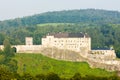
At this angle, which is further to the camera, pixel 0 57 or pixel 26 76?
pixel 0 57

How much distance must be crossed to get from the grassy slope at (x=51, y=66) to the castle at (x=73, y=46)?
82.3 inches

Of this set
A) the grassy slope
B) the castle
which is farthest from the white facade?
the grassy slope

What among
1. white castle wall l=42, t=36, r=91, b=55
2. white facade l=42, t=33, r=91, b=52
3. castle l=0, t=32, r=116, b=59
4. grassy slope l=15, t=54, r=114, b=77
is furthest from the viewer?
white facade l=42, t=33, r=91, b=52

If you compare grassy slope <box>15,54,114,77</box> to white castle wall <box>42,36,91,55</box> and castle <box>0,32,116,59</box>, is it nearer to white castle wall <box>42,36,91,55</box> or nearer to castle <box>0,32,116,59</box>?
castle <box>0,32,116,59</box>

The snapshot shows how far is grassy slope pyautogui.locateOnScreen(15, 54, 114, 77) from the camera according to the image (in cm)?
9606

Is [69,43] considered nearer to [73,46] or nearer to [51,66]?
[73,46]

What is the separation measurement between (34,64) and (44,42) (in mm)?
7406

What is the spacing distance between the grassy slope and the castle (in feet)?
6.86

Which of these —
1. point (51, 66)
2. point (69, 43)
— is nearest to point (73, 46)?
point (69, 43)

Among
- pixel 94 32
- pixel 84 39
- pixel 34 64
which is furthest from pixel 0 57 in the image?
pixel 94 32

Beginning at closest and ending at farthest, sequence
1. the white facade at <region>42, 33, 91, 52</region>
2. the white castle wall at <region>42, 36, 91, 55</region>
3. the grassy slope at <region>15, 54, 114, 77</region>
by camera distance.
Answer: the grassy slope at <region>15, 54, 114, 77</region> → the white castle wall at <region>42, 36, 91, 55</region> → the white facade at <region>42, 33, 91, 52</region>

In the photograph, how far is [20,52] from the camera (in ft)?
347

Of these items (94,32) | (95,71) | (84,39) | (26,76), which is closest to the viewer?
(26,76)

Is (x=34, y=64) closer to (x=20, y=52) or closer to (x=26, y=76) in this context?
(x=20, y=52)
